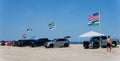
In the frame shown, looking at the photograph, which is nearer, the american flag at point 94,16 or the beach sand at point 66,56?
the beach sand at point 66,56

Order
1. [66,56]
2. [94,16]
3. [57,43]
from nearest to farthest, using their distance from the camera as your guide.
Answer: [66,56], [94,16], [57,43]

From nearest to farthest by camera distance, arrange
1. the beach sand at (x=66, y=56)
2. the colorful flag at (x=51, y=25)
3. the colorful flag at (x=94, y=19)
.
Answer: the beach sand at (x=66, y=56) → the colorful flag at (x=94, y=19) → the colorful flag at (x=51, y=25)

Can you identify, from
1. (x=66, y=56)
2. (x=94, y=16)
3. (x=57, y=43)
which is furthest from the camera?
(x=57, y=43)

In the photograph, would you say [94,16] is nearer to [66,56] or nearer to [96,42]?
[96,42]

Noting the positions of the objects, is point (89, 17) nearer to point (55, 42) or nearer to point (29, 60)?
point (55, 42)

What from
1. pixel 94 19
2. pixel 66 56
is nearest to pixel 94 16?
pixel 94 19

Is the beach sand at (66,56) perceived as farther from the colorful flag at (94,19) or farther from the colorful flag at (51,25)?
the colorful flag at (51,25)

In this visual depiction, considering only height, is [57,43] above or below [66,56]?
above

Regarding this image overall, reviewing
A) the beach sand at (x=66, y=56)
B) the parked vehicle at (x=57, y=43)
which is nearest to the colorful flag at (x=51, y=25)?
the parked vehicle at (x=57, y=43)

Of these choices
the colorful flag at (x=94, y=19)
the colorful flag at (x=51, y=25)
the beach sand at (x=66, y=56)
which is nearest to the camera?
the beach sand at (x=66, y=56)

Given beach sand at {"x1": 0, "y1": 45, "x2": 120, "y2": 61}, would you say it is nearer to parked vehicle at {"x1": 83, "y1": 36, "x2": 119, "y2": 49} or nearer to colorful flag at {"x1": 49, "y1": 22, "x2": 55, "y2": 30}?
parked vehicle at {"x1": 83, "y1": 36, "x2": 119, "y2": 49}

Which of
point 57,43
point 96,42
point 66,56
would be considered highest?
Result: point 57,43

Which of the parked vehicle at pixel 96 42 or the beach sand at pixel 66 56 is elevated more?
the parked vehicle at pixel 96 42

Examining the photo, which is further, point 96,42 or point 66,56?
point 96,42
